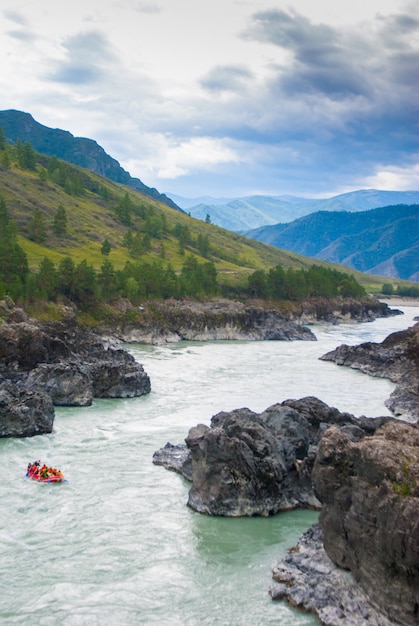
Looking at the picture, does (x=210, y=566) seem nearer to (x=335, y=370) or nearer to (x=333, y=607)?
(x=333, y=607)

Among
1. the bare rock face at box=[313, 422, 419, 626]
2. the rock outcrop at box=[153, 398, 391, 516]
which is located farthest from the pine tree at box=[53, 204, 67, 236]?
the bare rock face at box=[313, 422, 419, 626]

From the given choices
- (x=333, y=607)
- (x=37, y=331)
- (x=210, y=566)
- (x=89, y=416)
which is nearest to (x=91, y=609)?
(x=210, y=566)

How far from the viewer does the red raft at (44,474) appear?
37500 mm

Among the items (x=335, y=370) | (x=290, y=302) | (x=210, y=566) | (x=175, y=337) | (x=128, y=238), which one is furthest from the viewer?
(x=128, y=238)

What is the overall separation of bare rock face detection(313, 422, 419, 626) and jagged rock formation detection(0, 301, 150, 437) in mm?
28266

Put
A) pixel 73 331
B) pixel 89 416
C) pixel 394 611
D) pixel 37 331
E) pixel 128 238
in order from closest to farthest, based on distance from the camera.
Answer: pixel 394 611, pixel 89 416, pixel 37 331, pixel 73 331, pixel 128 238

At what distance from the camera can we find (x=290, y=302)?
154125 millimetres

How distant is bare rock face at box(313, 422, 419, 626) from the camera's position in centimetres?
2194

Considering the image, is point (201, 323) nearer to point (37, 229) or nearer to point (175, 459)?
point (37, 229)

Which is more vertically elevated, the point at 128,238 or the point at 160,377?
the point at 128,238

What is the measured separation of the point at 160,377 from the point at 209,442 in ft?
136

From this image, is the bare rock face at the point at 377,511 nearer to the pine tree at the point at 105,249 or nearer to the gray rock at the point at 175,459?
the gray rock at the point at 175,459

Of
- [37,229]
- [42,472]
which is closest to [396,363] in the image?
[42,472]

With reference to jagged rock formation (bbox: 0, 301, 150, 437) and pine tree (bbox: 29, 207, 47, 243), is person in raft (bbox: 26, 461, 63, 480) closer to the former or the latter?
jagged rock formation (bbox: 0, 301, 150, 437)
